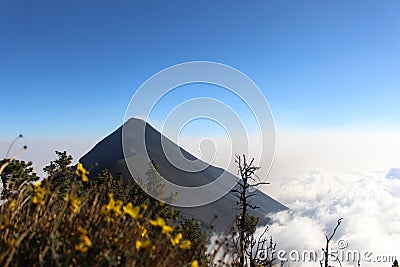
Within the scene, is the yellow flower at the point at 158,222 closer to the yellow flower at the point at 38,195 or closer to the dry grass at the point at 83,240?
the dry grass at the point at 83,240

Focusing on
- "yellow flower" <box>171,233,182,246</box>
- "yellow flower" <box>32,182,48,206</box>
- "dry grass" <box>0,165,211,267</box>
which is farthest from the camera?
"yellow flower" <box>32,182,48,206</box>

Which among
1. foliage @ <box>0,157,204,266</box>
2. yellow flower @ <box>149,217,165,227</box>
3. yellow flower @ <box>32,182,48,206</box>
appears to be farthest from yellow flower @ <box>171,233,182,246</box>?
yellow flower @ <box>32,182,48,206</box>

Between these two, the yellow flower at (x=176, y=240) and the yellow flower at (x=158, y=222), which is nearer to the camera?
the yellow flower at (x=158, y=222)

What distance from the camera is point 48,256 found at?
2357 millimetres

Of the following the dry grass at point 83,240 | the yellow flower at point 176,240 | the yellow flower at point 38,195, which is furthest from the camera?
the yellow flower at point 38,195

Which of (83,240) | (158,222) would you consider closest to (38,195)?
(83,240)

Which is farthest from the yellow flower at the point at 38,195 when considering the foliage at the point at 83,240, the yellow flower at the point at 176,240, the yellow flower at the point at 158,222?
the yellow flower at the point at 176,240

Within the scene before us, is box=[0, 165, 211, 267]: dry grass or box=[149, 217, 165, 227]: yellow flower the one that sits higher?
box=[149, 217, 165, 227]: yellow flower

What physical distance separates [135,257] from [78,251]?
39 centimetres

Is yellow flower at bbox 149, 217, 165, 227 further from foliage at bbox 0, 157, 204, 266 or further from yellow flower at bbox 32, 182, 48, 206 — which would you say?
yellow flower at bbox 32, 182, 48, 206

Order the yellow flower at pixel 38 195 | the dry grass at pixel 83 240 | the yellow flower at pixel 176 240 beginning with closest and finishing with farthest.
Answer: the dry grass at pixel 83 240 → the yellow flower at pixel 176 240 → the yellow flower at pixel 38 195

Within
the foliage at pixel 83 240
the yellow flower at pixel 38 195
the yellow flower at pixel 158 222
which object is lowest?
the foliage at pixel 83 240

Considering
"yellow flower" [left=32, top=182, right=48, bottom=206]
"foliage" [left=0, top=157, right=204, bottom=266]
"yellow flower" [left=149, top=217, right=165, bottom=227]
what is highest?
"yellow flower" [left=32, top=182, right=48, bottom=206]

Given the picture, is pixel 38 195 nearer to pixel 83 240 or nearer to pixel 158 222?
pixel 83 240
